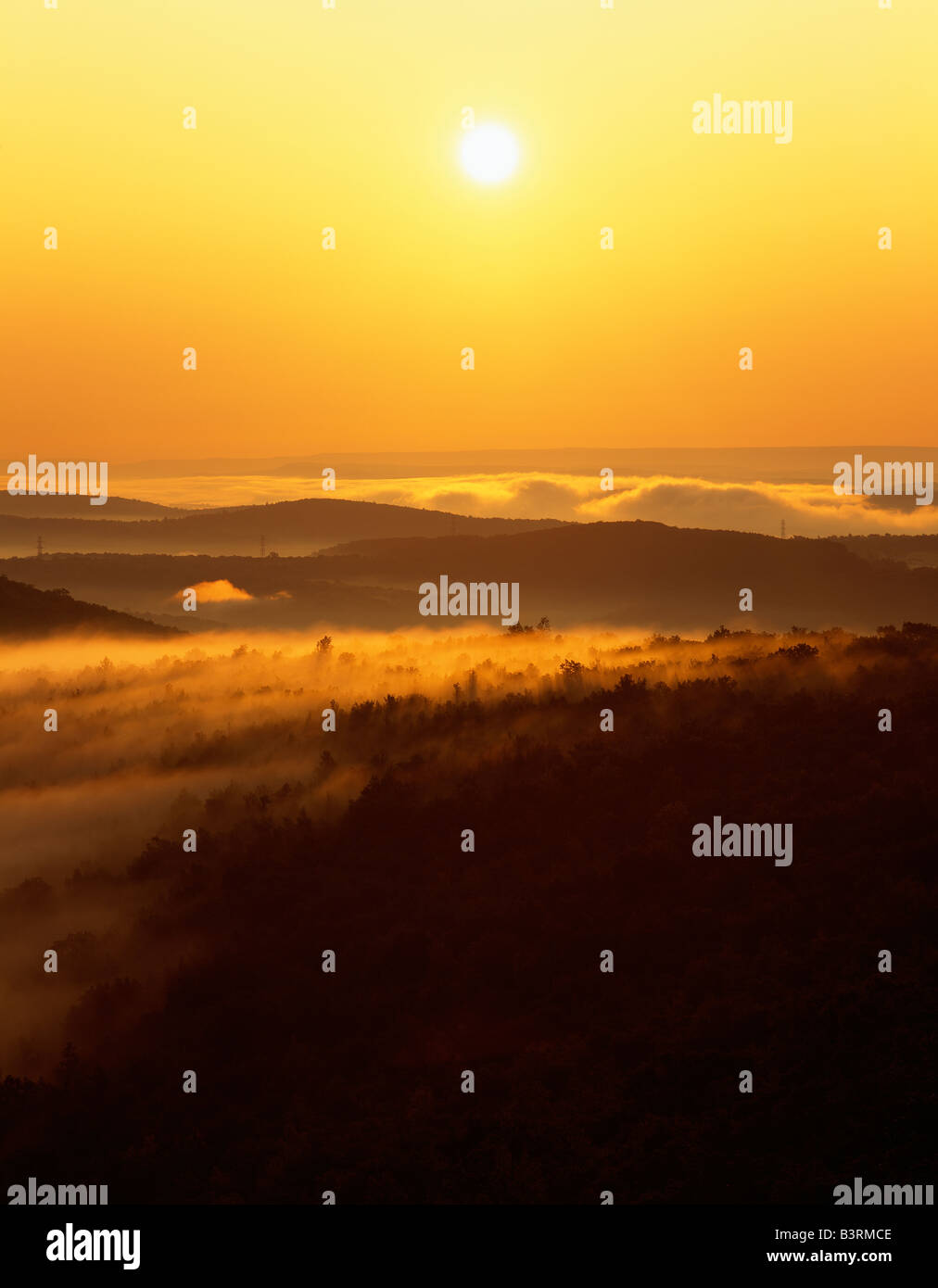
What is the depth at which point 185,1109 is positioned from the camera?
38.8 feet

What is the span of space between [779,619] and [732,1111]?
177 m

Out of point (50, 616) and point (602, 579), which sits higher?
point (602, 579)

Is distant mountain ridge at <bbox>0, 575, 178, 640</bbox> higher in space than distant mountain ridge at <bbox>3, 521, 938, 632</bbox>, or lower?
lower

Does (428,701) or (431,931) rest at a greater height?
(428,701)

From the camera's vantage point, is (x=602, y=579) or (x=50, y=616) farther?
(x=602, y=579)

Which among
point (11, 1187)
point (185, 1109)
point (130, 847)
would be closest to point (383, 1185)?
point (185, 1109)

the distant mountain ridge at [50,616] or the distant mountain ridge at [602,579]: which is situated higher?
the distant mountain ridge at [602,579]

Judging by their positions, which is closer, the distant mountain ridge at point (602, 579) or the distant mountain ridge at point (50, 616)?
the distant mountain ridge at point (50, 616)

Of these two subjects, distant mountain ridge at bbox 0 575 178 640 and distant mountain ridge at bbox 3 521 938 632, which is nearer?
distant mountain ridge at bbox 0 575 178 640

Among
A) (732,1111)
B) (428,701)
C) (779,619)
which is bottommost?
(732,1111)

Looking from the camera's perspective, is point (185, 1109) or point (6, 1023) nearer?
point (185, 1109)

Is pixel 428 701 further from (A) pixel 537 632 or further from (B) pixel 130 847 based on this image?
(A) pixel 537 632
